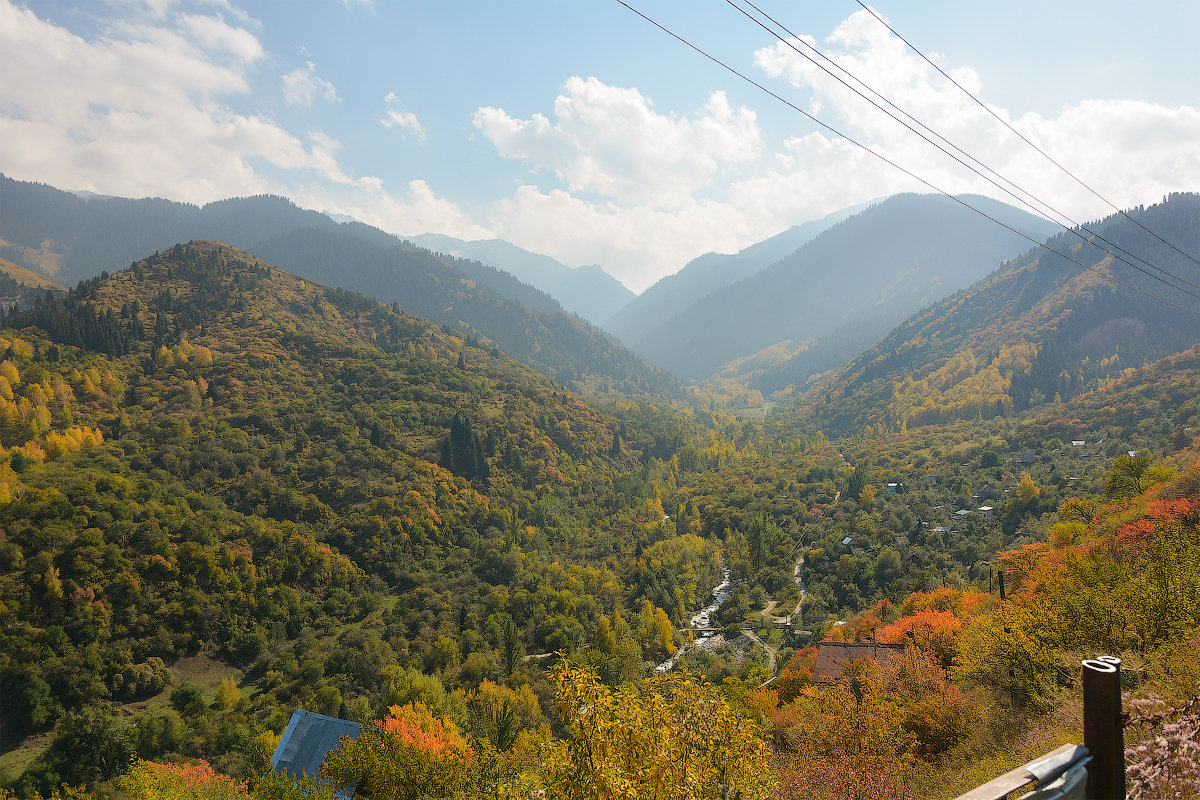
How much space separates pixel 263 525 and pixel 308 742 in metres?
42.8

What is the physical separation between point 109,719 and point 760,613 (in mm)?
70299

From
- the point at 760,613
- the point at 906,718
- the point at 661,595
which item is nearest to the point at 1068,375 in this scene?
the point at 760,613

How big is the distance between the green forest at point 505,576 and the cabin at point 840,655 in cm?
200

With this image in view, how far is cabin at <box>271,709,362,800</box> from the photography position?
3234 cm

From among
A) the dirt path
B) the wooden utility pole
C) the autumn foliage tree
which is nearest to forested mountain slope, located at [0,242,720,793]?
the dirt path

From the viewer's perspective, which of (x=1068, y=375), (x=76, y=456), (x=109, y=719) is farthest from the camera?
(x=1068, y=375)

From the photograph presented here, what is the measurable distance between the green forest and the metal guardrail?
2.54m

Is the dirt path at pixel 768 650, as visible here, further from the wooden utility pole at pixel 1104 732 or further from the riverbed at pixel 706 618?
the wooden utility pole at pixel 1104 732

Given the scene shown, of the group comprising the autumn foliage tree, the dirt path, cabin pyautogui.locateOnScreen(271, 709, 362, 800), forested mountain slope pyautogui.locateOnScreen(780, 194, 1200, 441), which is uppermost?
forested mountain slope pyautogui.locateOnScreen(780, 194, 1200, 441)

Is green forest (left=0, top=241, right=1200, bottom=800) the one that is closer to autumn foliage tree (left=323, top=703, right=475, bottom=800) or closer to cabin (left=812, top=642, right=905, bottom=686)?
autumn foliage tree (left=323, top=703, right=475, bottom=800)

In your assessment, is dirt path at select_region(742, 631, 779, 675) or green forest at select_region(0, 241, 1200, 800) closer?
green forest at select_region(0, 241, 1200, 800)

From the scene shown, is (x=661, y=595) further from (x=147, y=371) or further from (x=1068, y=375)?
(x=1068, y=375)

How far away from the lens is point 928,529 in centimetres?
8212

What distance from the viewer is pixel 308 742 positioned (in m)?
33.5
